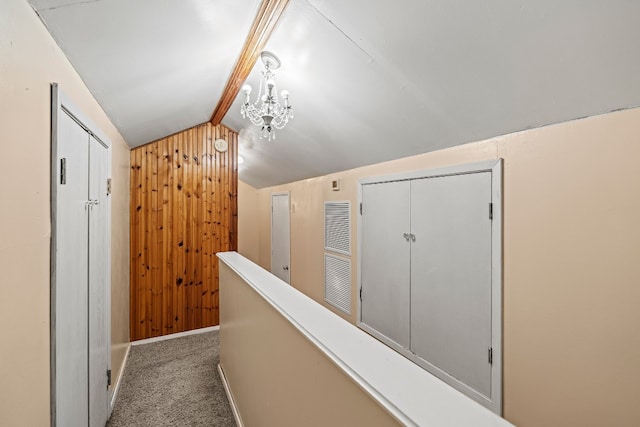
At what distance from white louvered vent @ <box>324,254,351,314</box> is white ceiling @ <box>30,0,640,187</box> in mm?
1390

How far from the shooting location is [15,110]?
793mm

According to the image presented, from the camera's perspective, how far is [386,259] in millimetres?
2463

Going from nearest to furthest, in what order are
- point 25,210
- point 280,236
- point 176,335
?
point 25,210, point 176,335, point 280,236

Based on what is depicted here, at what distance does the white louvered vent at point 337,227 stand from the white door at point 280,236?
1.18 m

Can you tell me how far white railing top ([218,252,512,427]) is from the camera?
514 mm

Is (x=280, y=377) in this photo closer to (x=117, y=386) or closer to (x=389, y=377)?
(x=389, y=377)

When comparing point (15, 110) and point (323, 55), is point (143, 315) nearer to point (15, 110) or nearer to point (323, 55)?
point (15, 110)

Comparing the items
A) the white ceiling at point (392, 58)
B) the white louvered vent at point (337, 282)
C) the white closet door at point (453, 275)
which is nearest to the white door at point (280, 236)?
the white louvered vent at point (337, 282)

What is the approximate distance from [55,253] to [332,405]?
1102mm

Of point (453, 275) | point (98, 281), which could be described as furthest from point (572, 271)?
point (98, 281)

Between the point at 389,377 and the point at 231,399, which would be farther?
the point at 231,399

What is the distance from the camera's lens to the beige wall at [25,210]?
751 millimetres

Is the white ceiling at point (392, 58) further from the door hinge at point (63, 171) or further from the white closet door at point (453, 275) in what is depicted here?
the door hinge at point (63, 171)

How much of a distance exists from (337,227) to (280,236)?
5.75 feet
